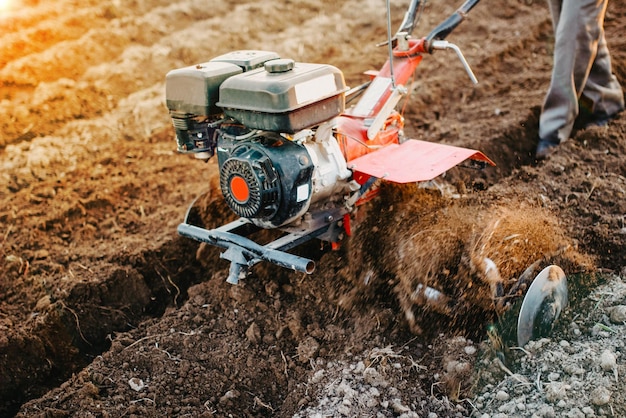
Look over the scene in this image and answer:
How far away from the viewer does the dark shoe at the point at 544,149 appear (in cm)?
464

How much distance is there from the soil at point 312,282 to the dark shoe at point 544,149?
0.32ft

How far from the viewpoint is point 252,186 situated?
9.85ft

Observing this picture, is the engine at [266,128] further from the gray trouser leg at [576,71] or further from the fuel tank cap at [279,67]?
the gray trouser leg at [576,71]

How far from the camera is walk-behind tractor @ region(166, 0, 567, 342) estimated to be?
2979mm

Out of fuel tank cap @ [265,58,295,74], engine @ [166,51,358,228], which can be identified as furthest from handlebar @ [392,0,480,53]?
fuel tank cap @ [265,58,295,74]

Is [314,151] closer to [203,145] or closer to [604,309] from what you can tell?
[203,145]

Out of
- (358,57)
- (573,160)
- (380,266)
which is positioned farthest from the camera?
(358,57)

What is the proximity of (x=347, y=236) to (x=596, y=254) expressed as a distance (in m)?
1.28

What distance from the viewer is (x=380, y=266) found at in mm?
3523

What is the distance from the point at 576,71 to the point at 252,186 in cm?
281

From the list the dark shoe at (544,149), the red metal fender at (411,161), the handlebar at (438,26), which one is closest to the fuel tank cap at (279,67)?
the red metal fender at (411,161)

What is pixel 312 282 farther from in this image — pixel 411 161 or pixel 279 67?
pixel 279 67

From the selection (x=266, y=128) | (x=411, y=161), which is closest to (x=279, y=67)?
(x=266, y=128)

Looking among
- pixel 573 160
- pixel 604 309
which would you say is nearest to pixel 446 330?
pixel 604 309
